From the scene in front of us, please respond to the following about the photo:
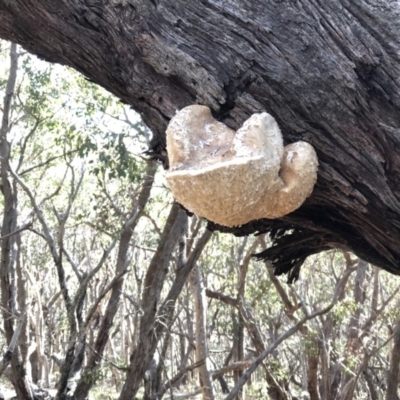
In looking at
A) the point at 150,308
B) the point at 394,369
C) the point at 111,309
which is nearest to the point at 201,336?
the point at 111,309

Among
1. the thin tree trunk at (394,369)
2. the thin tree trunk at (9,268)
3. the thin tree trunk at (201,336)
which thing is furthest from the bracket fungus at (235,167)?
the thin tree trunk at (201,336)

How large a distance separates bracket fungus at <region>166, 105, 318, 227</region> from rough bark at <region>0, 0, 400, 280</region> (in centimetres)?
8

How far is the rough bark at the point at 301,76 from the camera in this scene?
1.76m

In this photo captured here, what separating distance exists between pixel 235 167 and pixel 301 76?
37 centimetres

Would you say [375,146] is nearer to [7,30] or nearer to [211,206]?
[211,206]

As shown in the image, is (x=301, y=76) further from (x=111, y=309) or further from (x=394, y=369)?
(x=394, y=369)

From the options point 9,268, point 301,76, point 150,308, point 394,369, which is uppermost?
point 9,268

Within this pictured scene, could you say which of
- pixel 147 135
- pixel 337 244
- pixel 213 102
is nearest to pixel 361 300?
pixel 147 135

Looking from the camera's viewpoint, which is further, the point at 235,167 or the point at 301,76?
the point at 301,76

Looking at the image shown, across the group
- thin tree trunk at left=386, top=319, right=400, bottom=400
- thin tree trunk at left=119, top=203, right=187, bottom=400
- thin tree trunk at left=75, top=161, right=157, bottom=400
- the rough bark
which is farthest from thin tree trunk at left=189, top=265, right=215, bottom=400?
the rough bark

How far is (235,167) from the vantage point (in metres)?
1.65

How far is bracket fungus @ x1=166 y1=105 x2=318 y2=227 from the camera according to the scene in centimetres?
167

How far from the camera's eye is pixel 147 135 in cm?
806

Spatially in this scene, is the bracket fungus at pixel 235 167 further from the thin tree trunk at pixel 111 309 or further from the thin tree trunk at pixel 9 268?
the thin tree trunk at pixel 9 268
